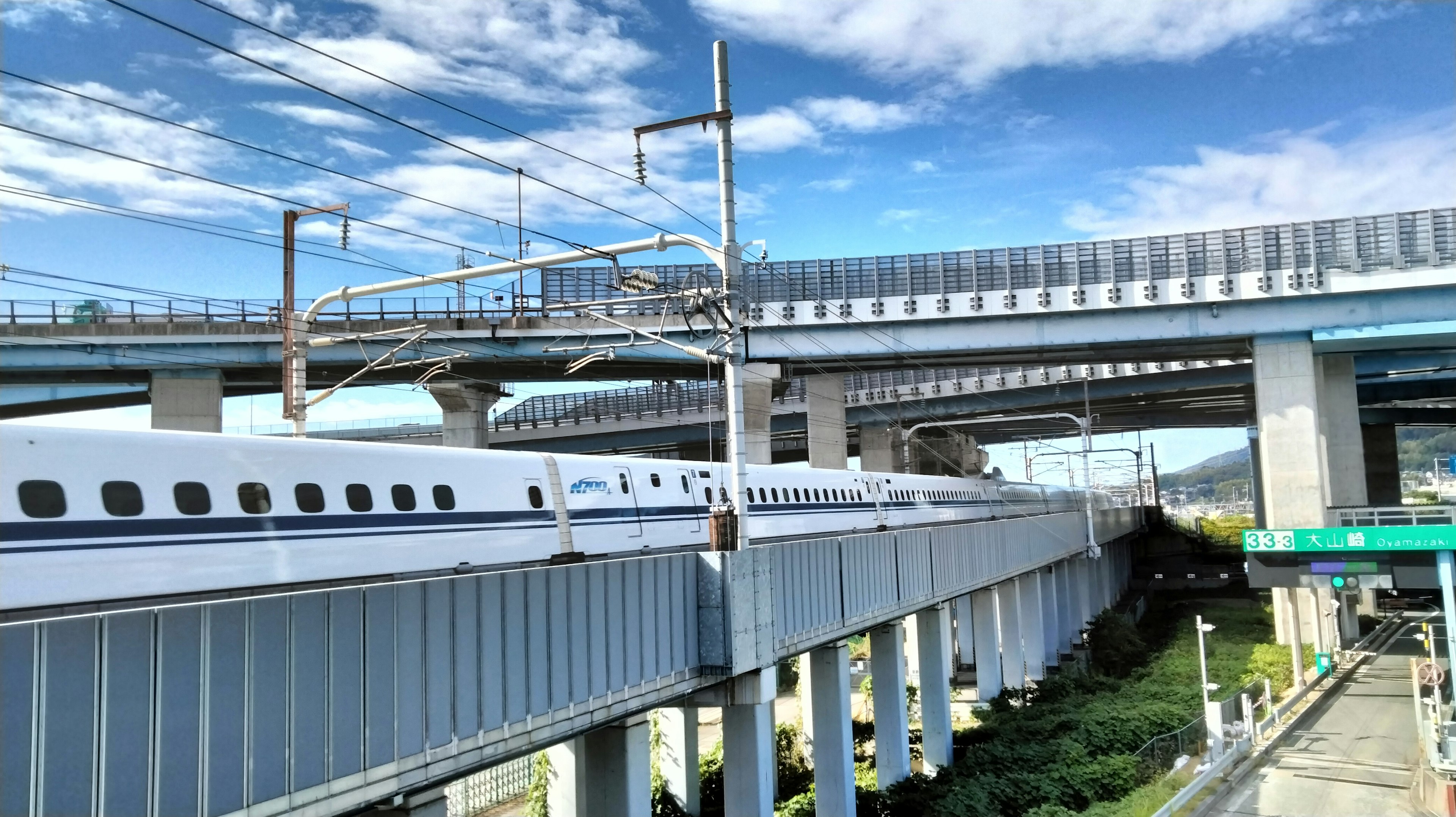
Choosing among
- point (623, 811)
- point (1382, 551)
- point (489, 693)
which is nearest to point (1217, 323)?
point (1382, 551)

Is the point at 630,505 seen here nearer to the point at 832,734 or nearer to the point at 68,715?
the point at 832,734

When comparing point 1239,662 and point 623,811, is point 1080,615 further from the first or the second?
point 623,811

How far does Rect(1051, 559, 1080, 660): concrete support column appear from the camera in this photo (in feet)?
189

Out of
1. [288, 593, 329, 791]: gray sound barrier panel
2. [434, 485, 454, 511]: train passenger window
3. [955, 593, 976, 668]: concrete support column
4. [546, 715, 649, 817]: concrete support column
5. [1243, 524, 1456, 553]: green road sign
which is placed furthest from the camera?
[955, 593, 976, 668]: concrete support column

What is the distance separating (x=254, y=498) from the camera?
14.5m

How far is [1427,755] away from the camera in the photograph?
23.0 m

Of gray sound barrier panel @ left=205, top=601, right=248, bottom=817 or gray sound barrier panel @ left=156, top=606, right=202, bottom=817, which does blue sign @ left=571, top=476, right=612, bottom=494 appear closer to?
gray sound barrier panel @ left=205, top=601, right=248, bottom=817

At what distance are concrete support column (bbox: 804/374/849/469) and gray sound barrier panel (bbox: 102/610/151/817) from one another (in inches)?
1863

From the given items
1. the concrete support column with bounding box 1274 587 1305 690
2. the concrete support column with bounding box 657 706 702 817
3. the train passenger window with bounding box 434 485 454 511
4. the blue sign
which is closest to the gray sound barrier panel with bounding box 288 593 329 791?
the train passenger window with bounding box 434 485 454 511

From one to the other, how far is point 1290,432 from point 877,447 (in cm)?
3252

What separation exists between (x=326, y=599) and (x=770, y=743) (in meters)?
13.8

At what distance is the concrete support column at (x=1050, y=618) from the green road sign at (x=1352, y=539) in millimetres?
17237

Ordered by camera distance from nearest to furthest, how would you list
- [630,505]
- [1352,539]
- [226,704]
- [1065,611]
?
1. [226,704]
2. [630,505]
3. [1352,539]
4. [1065,611]

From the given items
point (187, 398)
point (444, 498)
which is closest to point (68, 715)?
point (444, 498)
